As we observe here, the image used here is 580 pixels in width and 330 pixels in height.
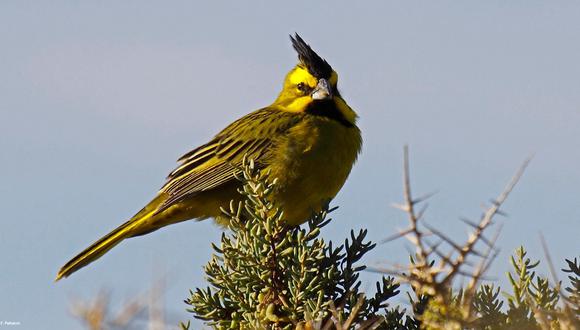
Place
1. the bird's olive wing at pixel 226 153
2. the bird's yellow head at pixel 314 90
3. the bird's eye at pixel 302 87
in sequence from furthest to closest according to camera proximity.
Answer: the bird's eye at pixel 302 87, the bird's yellow head at pixel 314 90, the bird's olive wing at pixel 226 153

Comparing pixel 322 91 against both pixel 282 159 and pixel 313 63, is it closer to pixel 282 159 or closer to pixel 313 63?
pixel 313 63

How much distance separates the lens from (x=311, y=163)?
6.48m

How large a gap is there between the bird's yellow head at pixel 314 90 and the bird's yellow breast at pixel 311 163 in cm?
21

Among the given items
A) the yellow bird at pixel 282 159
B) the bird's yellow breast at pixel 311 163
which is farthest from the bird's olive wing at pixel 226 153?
the bird's yellow breast at pixel 311 163

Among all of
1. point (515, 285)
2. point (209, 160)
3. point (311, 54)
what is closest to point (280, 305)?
point (515, 285)

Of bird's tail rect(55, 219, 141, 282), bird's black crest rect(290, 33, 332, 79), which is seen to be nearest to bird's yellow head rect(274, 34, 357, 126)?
bird's black crest rect(290, 33, 332, 79)

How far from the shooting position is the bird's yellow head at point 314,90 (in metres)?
7.25

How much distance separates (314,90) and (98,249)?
86.8 inches

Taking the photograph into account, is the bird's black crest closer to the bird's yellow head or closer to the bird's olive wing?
the bird's yellow head

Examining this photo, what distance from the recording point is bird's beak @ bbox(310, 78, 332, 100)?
7277 millimetres

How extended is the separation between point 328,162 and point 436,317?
183 inches

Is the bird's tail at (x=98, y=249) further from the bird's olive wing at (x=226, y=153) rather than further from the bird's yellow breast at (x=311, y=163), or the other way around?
the bird's yellow breast at (x=311, y=163)

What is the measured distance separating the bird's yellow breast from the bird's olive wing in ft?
0.52

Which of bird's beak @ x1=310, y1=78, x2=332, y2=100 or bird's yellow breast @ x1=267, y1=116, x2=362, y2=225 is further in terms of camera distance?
bird's beak @ x1=310, y1=78, x2=332, y2=100
